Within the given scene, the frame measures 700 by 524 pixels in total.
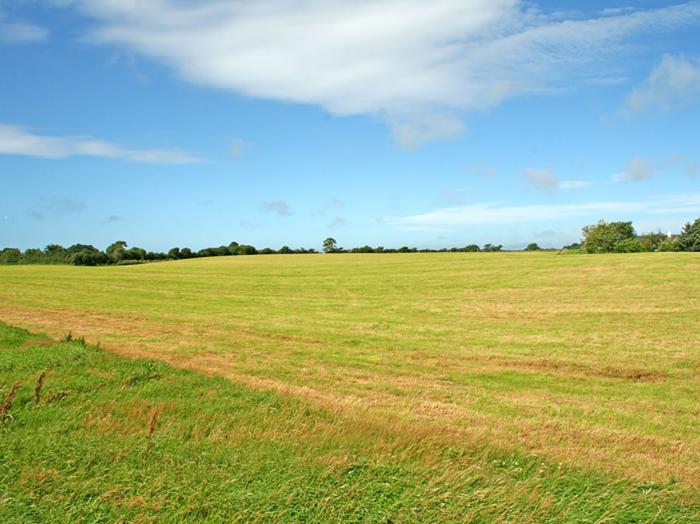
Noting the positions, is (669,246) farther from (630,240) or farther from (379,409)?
(379,409)

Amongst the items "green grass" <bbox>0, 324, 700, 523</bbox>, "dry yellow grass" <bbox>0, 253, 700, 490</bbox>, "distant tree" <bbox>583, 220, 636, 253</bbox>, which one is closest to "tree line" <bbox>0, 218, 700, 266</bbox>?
"distant tree" <bbox>583, 220, 636, 253</bbox>

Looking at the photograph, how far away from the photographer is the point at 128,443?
5.89 meters

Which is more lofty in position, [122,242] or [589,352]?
[122,242]

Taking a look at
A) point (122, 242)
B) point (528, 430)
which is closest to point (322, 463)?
point (528, 430)

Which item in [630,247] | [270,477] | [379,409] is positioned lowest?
[379,409]

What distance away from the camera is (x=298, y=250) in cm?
9938

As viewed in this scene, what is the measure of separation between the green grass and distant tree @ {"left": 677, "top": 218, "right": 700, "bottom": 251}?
293 ft

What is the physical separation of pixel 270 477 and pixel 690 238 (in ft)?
314

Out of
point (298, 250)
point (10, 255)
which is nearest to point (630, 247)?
point (298, 250)

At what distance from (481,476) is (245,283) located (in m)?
42.2

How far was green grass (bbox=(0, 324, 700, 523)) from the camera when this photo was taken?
4.52 m

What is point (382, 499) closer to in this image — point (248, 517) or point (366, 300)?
point (248, 517)

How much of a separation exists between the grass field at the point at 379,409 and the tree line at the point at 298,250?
52788mm

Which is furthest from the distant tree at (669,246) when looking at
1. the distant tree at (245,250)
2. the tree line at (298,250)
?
the distant tree at (245,250)
